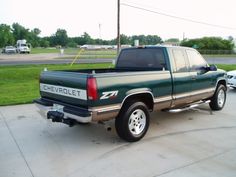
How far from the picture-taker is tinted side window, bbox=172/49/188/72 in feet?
18.9

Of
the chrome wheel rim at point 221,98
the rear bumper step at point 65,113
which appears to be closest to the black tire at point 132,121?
the rear bumper step at point 65,113

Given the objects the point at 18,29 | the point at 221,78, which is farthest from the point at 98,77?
the point at 18,29

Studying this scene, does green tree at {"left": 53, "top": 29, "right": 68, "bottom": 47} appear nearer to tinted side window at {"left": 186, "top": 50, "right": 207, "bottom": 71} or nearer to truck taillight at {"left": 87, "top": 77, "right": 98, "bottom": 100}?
tinted side window at {"left": 186, "top": 50, "right": 207, "bottom": 71}

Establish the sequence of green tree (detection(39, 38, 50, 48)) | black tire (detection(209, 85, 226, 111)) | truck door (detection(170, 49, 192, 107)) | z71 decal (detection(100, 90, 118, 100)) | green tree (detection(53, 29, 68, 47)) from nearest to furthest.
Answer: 1. z71 decal (detection(100, 90, 118, 100))
2. truck door (detection(170, 49, 192, 107))
3. black tire (detection(209, 85, 226, 111))
4. green tree (detection(39, 38, 50, 48))
5. green tree (detection(53, 29, 68, 47))

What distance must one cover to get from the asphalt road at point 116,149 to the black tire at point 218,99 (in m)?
0.76

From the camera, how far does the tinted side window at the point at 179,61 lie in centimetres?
575

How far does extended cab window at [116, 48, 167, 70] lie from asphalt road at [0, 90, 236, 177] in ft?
4.60

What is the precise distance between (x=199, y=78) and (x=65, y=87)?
3.46 metres

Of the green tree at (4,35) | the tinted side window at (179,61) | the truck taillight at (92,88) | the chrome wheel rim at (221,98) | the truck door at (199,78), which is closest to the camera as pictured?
the truck taillight at (92,88)

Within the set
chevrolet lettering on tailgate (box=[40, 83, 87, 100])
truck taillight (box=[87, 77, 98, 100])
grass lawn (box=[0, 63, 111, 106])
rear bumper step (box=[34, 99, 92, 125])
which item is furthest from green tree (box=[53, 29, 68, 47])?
truck taillight (box=[87, 77, 98, 100])

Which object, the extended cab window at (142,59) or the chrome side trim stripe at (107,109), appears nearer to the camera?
the chrome side trim stripe at (107,109)

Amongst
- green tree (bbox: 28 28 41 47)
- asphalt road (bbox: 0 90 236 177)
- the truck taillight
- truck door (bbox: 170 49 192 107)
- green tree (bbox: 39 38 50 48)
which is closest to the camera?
asphalt road (bbox: 0 90 236 177)

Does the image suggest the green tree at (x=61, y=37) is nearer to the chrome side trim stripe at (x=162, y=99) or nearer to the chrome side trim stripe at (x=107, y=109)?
the chrome side trim stripe at (x=162, y=99)

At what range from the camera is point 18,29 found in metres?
91.8
